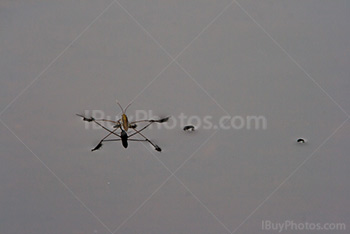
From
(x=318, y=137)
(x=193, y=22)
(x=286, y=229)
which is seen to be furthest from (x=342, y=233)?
(x=193, y=22)

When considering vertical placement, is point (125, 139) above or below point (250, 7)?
below

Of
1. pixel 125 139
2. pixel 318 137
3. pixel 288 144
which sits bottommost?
pixel 125 139

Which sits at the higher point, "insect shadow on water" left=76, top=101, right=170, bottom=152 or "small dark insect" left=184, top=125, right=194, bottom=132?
"small dark insect" left=184, top=125, right=194, bottom=132

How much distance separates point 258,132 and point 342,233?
1.32 m

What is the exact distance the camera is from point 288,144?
4.29 metres

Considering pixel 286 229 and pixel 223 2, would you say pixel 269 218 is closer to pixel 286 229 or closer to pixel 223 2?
pixel 286 229

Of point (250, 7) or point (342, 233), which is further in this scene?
point (250, 7)

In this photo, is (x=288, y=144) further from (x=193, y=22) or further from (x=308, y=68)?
(x=193, y=22)

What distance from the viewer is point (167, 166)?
426 cm

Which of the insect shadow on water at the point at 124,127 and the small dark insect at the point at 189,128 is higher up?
the small dark insect at the point at 189,128

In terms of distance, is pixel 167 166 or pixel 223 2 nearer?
pixel 167 166

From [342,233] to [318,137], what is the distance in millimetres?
999

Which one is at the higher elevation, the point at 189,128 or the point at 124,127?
the point at 189,128

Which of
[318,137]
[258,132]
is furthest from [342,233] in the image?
[258,132]
